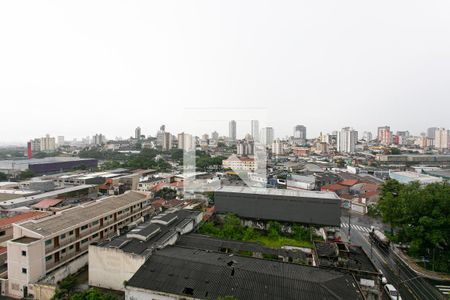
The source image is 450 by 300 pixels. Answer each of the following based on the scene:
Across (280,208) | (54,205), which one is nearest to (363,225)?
(280,208)

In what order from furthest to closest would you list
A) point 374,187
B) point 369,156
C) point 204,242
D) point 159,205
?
point 369,156
point 374,187
point 159,205
point 204,242

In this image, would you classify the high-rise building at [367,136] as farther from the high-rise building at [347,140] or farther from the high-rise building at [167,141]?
the high-rise building at [167,141]

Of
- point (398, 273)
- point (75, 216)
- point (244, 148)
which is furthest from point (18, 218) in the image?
point (244, 148)

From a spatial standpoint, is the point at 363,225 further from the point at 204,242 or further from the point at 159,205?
the point at 159,205

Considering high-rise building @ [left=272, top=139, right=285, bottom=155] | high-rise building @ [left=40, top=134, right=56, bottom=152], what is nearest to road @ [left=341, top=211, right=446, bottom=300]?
high-rise building @ [left=272, top=139, right=285, bottom=155]

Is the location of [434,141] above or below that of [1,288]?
above

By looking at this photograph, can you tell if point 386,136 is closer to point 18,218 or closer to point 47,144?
point 18,218
